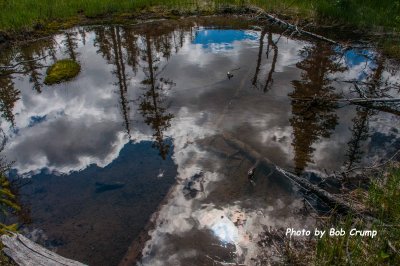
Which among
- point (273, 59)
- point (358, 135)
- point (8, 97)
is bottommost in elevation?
point (8, 97)

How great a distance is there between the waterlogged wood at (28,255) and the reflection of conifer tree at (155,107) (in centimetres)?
392

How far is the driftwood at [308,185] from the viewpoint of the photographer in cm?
566

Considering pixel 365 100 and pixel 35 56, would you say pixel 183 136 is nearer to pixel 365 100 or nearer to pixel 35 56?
pixel 365 100

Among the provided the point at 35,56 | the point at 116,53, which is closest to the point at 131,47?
the point at 116,53

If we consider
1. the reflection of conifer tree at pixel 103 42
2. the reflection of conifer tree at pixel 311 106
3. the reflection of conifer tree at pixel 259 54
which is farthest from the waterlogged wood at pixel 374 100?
the reflection of conifer tree at pixel 103 42

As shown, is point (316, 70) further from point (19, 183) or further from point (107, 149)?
point (19, 183)

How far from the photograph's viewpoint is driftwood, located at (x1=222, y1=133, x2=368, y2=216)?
223 inches

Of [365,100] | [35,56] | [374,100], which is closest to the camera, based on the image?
[374,100]

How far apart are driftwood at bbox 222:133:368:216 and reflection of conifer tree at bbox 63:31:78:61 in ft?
29.2

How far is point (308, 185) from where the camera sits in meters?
6.46

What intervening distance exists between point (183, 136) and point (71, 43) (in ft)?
32.4

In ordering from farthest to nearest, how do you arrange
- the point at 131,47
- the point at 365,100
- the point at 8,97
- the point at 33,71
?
the point at 131,47, the point at 33,71, the point at 8,97, the point at 365,100

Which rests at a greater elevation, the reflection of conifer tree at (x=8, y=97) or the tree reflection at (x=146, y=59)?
the tree reflection at (x=146, y=59)

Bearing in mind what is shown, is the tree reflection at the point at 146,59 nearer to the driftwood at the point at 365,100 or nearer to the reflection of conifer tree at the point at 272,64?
the reflection of conifer tree at the point at 272,64
